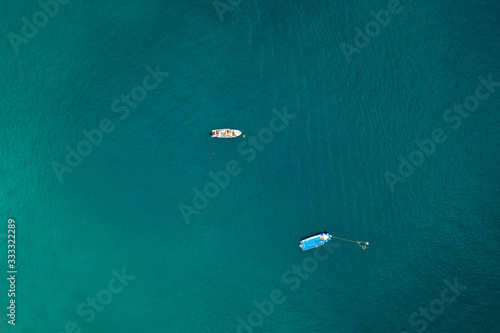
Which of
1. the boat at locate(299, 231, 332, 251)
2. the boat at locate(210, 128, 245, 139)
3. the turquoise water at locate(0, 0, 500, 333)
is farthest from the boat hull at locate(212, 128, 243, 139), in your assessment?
the boat at locate(299, 231, 332, 251)

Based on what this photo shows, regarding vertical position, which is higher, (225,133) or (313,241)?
(225,133)

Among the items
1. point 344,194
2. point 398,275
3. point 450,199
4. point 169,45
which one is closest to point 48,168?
point 169,45

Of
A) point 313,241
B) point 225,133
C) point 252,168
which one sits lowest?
point 313,241

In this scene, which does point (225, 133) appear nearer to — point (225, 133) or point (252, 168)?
point (225, 133)

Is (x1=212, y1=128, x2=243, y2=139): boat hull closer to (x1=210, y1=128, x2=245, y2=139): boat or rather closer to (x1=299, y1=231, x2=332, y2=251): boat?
(x1=210, y1=128, x2=245, y2=139): boat

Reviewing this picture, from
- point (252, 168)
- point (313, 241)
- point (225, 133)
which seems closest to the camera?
point (313, 241)

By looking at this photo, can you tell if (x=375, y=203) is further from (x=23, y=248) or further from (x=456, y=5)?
(x=23, y=248)

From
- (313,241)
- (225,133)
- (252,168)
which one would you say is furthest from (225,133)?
(313,241)

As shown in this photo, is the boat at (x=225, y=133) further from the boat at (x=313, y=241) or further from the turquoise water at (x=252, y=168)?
the boat at (x=313, y=241)

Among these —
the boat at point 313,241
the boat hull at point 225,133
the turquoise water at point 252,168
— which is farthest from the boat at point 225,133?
the boat at point 313,241
